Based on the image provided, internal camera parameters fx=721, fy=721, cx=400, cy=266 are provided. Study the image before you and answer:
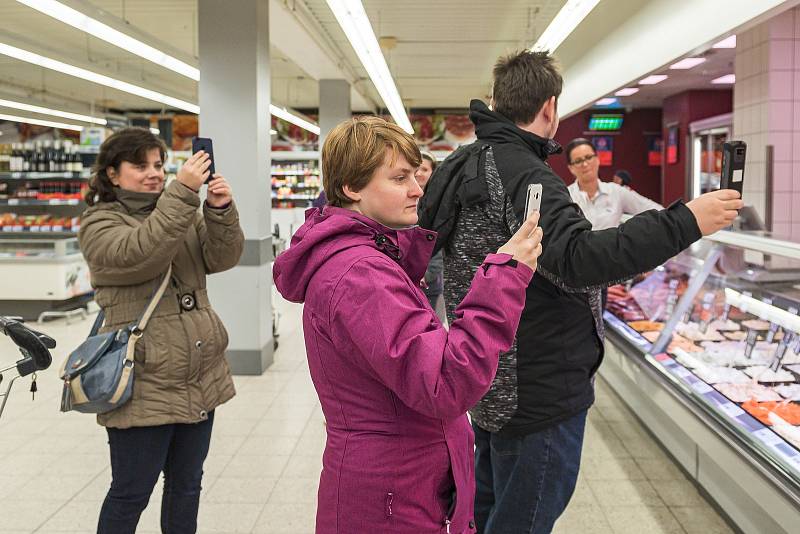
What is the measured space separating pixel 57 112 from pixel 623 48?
1002 centimetres

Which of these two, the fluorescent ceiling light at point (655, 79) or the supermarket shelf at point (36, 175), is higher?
the fluorescent ceiling light at point (655, 79)

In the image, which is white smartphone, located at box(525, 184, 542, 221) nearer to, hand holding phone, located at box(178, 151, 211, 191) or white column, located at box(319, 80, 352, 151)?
hand holding phone, located at box(178, 151, 211, 191)

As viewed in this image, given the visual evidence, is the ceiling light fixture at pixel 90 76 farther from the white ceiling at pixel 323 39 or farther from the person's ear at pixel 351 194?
the person's ear at pixel 351 194

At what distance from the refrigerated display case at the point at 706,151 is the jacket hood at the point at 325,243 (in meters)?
11.4

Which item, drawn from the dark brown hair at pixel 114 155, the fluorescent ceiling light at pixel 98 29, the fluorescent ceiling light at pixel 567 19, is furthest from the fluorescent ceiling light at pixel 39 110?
the dark brown hair at pixel 114 155

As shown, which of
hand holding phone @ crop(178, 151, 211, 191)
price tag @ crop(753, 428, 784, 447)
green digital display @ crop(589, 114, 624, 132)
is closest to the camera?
hand holding phone @ crop(178, 151, 211, 191)

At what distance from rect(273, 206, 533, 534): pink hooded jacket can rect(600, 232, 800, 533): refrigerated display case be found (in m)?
1.64

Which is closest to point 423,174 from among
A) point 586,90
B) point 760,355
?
point 760,355

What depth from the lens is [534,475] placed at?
6.56 ft

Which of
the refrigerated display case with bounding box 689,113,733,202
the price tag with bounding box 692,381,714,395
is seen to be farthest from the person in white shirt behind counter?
the refrigerated display case with bounding box 689,113,733,202

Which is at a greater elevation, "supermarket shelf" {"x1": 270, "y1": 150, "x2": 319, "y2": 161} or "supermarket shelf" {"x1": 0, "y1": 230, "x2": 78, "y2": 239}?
"supermarket shelf" {"x1": 270, "y1": 150, "x2": 319, "y2": 161}

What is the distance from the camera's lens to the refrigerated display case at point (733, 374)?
9.18ft

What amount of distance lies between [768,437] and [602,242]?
1.70 m

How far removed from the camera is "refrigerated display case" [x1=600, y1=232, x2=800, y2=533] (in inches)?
110
